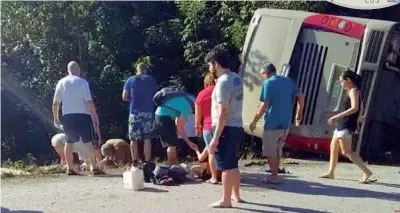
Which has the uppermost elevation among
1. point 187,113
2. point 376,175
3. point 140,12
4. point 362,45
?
point 140,12

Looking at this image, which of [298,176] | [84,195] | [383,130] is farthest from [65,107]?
[383,130]

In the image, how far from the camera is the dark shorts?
8.19 m

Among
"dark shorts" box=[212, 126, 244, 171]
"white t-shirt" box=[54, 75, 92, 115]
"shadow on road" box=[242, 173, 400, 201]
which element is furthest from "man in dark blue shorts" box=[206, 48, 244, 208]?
"white t-shirt" box=[54, 75, 92, 115]

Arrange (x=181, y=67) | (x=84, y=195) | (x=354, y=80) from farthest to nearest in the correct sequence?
(x=181, y=67) → (x=354, y=80) → (x=84, y=195)

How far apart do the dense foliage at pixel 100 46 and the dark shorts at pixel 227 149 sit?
8.55m

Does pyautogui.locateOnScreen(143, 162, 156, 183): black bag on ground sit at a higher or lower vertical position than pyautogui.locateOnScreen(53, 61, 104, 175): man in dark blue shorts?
lower

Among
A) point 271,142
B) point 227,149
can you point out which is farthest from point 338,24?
point 227,149

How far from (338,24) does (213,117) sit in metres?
4.77

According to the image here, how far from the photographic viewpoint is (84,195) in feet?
30.5

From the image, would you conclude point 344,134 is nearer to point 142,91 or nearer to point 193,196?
point 193,196

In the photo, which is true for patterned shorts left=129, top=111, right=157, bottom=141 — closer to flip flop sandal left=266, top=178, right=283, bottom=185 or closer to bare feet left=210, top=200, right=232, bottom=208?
flip flop sandal left=266, top=178, right=283, bottom=185

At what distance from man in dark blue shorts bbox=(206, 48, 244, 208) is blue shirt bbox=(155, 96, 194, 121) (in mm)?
2019

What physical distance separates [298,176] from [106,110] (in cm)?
805

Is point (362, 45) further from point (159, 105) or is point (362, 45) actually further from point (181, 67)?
point (181, 67)
